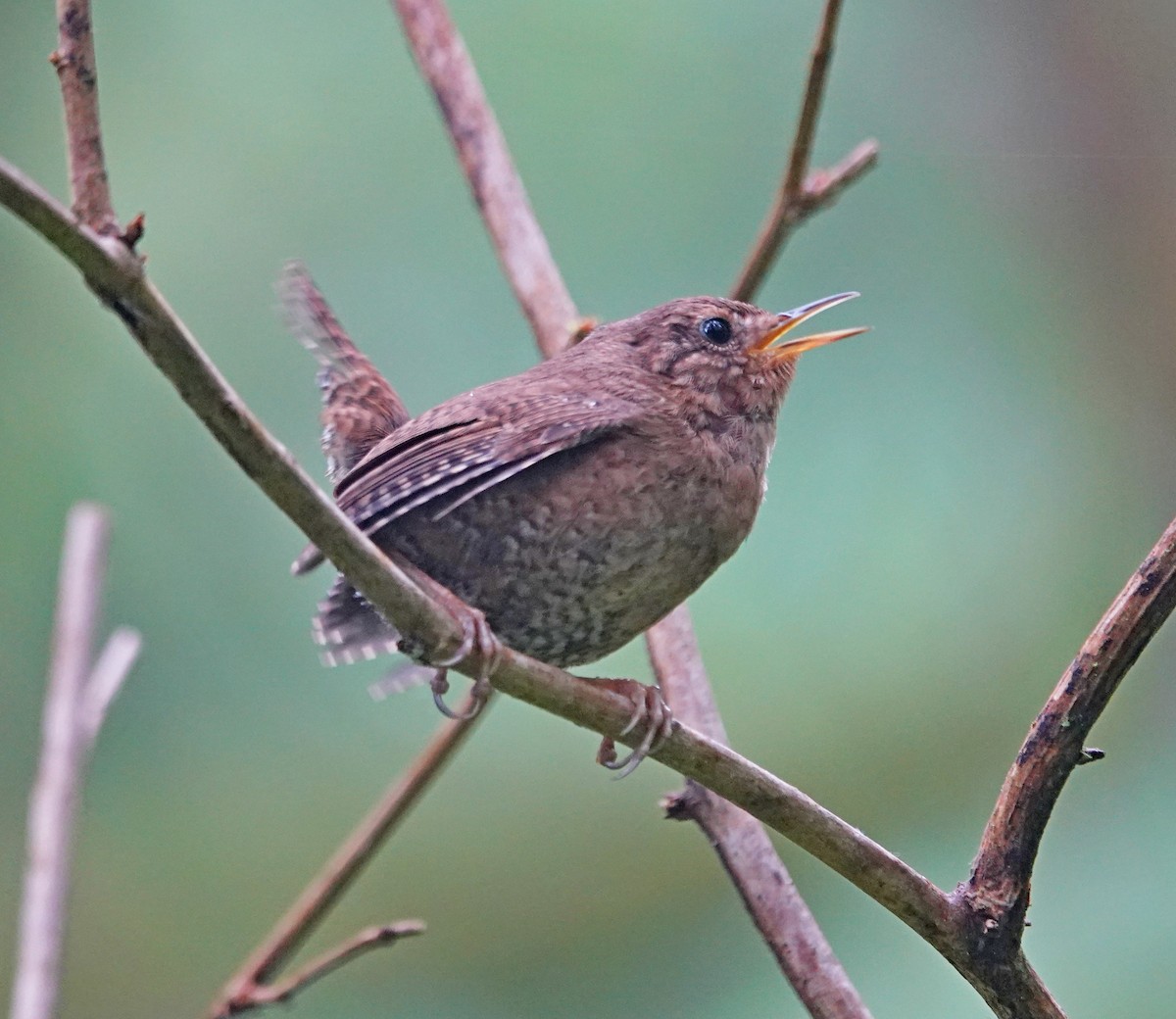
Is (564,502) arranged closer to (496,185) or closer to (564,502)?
(564,502)

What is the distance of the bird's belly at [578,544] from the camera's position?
2.06 metres

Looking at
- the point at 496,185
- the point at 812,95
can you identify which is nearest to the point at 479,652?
the point at 812,95

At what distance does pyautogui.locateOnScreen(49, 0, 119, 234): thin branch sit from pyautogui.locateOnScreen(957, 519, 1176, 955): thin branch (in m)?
1.13

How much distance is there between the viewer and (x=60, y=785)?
76.6 inches

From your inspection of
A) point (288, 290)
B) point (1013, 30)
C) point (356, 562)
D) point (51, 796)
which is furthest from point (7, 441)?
point (1013, 30)

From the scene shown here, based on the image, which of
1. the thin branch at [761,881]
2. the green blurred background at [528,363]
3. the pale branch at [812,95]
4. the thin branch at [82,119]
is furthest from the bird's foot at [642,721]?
the green blurred background at [528,363]

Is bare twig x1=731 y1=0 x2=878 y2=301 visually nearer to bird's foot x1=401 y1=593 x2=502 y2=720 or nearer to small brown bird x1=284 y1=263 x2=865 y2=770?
small brown bird x1=284 y1=263 x2=865 y2=770

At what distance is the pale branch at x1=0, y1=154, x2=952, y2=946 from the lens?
45.1 inches

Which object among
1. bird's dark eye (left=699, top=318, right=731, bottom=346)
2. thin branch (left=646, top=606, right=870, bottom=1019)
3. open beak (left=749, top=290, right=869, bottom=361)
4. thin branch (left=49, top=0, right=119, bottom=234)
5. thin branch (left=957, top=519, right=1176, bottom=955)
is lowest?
thin branch (left=646, top=606, right=870, bottom=1019)

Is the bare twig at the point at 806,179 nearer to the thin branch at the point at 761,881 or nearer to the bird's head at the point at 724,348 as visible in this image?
the bird's head at the point at 724,348

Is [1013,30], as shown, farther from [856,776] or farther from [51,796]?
[51,796]

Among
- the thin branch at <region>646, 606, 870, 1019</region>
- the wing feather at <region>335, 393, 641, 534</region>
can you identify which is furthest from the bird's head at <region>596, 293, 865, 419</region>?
the thin branch at <region>646, 606, 870, 1019</region>

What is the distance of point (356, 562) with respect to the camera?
142cm

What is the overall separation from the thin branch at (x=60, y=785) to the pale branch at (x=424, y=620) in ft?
2.16
